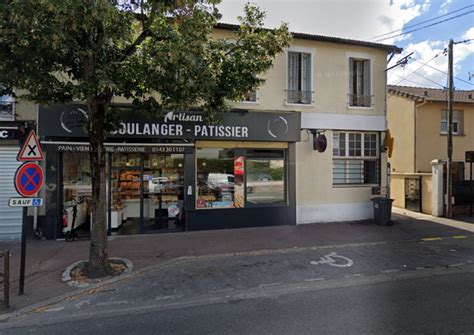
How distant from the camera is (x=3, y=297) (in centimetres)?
504

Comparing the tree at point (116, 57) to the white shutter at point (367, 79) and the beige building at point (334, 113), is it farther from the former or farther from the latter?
the white shutter at point (367, 79)

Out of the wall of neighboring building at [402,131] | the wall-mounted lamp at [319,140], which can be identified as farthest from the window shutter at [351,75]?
the wall of neighboring building at [402,131]

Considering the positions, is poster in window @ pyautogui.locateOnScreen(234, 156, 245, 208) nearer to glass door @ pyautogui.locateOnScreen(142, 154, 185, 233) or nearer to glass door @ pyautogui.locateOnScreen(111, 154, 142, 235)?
glass door @ pyautogui.locateOnScreen(142, 154, 185, 233)

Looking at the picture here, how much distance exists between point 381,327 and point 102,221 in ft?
16.1

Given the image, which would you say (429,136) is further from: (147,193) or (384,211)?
(147,193)

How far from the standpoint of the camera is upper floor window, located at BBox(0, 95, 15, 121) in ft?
28.8

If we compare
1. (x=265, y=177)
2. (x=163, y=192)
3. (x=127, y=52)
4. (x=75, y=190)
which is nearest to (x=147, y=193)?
(x=163, y=192)

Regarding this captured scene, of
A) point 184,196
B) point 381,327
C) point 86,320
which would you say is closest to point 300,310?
point 381,327

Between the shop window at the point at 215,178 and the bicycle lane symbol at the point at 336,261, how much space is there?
3858mm

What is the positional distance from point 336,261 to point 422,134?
10.6 metres

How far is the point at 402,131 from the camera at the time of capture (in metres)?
15.7

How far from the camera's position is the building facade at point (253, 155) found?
30.1 ft

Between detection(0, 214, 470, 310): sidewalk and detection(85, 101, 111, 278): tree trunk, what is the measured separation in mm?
631

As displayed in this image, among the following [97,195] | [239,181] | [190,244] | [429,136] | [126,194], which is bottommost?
[190,244]
